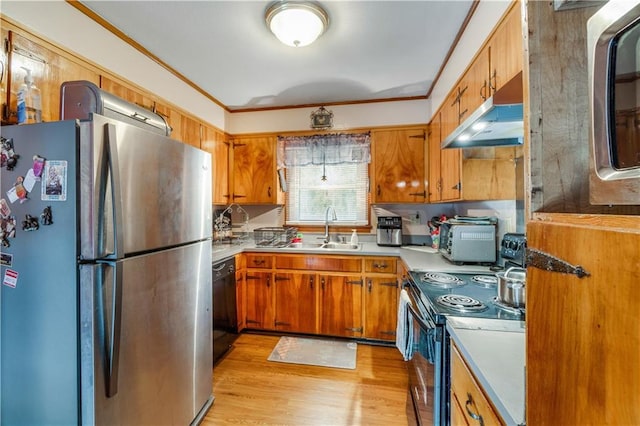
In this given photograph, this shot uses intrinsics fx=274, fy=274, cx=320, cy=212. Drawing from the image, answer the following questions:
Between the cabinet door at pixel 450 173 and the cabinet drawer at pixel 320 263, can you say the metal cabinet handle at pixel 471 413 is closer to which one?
the cabinet door at pixel 450 173

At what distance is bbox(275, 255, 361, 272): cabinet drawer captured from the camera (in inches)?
105

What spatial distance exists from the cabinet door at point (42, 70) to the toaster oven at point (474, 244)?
2.61m

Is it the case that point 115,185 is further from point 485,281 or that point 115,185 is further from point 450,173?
Answer: point 450,173

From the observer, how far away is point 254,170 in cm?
326

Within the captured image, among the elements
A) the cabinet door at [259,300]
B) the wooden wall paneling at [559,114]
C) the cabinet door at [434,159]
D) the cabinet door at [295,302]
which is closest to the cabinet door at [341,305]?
the cabinet door at [295,302]

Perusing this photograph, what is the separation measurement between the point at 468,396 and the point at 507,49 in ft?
4.75

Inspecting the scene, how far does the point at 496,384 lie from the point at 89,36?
2.59 metres

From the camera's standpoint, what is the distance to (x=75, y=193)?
1026mm

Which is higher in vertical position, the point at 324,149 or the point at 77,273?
the point at 324,149

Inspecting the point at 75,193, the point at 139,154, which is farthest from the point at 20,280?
the point at 139,154

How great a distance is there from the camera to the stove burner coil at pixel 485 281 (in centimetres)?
158

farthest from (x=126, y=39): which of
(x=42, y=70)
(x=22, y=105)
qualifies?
(x=22, y=105)

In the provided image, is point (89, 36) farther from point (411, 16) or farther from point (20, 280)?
point (411, 16)

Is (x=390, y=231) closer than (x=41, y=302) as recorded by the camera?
No
